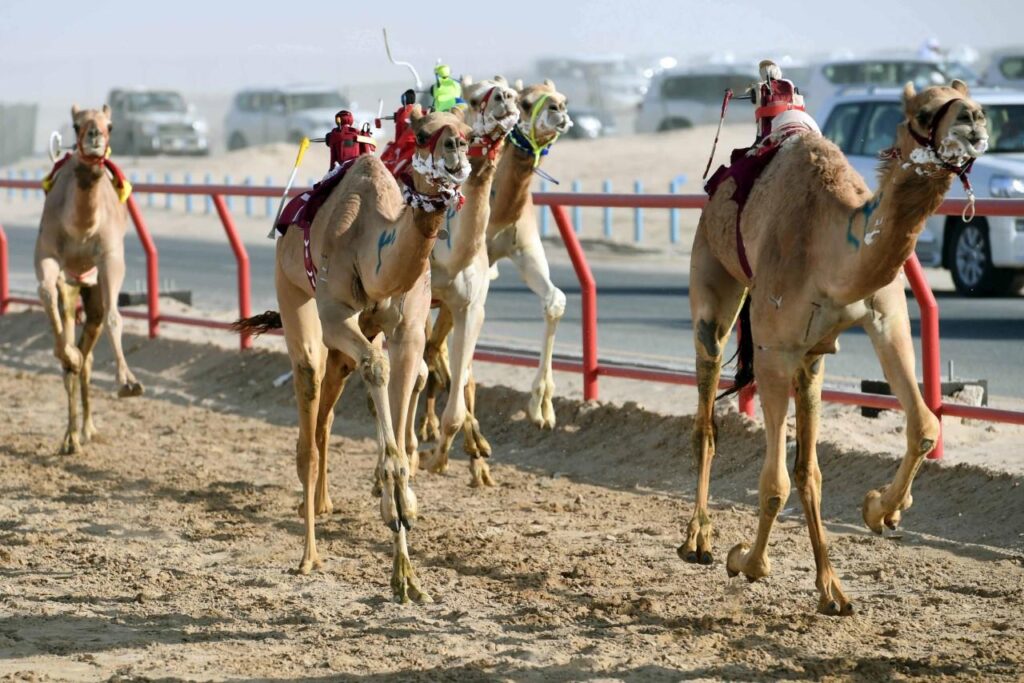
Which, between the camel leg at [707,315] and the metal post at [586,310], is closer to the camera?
the camel leg at [707,315]

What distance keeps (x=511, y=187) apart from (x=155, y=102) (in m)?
41.9

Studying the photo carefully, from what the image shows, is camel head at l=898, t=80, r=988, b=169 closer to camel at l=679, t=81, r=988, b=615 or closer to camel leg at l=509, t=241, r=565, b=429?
camel at l=679, t=81, r=988, b=615

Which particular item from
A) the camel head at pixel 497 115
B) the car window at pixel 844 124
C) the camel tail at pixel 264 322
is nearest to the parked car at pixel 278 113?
Answer: the car window at pixel 844 124

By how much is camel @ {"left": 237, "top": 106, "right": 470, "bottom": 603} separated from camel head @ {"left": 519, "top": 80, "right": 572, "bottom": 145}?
899mm

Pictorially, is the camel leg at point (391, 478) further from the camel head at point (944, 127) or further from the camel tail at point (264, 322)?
the camel head at point (944, 127)

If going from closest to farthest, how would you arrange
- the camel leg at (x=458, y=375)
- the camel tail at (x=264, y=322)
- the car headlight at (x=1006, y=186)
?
the camel leg at (x=458, y=375) → the camel tail at (x=264, y=322) → the car headlight at (x=1006, y=186)

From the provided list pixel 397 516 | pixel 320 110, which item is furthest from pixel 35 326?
pixel 320 110

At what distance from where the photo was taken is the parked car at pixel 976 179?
14.8 m

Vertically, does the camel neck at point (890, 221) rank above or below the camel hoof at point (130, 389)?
above

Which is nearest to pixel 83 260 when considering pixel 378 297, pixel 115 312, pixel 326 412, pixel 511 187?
pixel 115 312

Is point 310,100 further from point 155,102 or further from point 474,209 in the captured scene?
point 474,209

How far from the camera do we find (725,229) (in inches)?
297

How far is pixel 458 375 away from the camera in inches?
357

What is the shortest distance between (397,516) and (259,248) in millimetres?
20071
